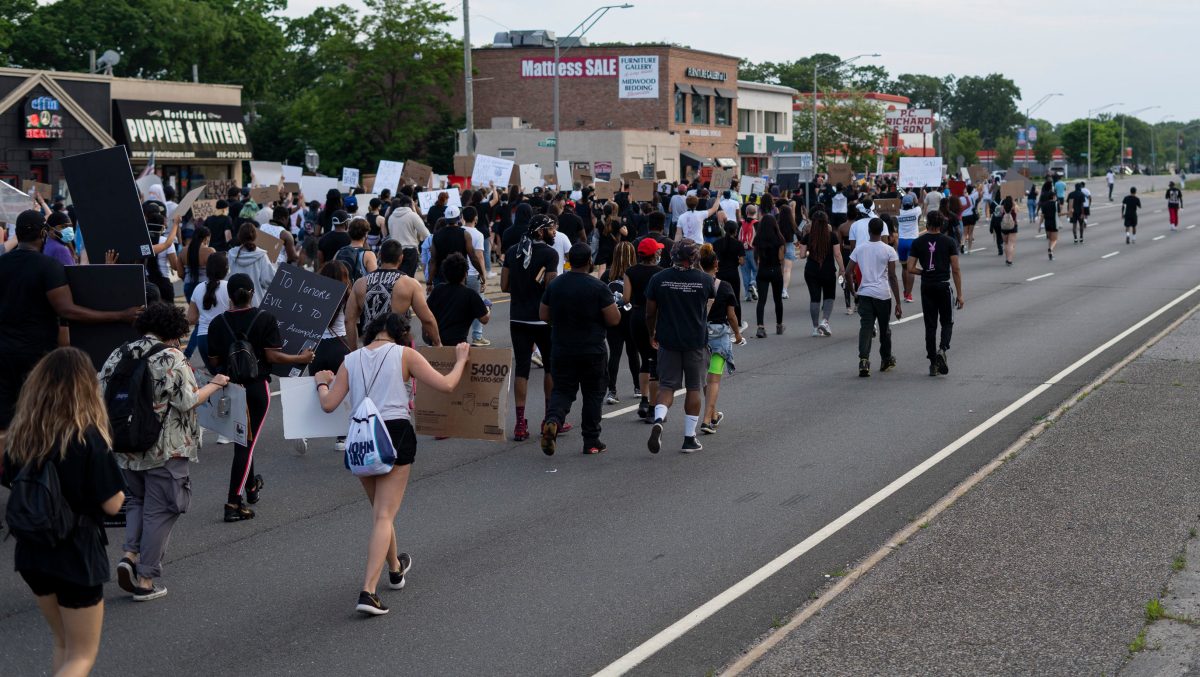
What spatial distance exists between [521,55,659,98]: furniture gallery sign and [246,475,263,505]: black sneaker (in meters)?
66.3

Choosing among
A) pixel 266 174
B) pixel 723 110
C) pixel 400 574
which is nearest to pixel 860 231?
pixel 400 574

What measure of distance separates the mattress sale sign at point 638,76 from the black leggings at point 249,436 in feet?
221

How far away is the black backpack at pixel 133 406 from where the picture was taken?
727cm

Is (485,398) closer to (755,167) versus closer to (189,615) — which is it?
(189,615)

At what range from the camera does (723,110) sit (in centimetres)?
8394

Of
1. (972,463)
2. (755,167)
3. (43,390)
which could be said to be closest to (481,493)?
(972,463)

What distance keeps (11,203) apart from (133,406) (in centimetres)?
641

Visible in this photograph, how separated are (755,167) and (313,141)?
1174 inches

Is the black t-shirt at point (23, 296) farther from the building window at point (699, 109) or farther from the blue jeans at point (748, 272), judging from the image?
the building window at point (699, 109)

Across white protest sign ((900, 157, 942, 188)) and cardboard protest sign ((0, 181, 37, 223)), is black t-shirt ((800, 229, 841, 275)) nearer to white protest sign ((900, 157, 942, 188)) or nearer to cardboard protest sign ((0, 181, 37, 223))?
cardboard protest sign ((0, 181, 37, 223))

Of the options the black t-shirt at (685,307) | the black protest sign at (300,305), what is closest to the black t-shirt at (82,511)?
the black protest sign at (300,305)

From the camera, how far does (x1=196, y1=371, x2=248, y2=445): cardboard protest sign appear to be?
8930 mm

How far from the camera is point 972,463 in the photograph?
427 inches

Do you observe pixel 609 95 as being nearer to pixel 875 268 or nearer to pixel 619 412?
pixel 875 268
